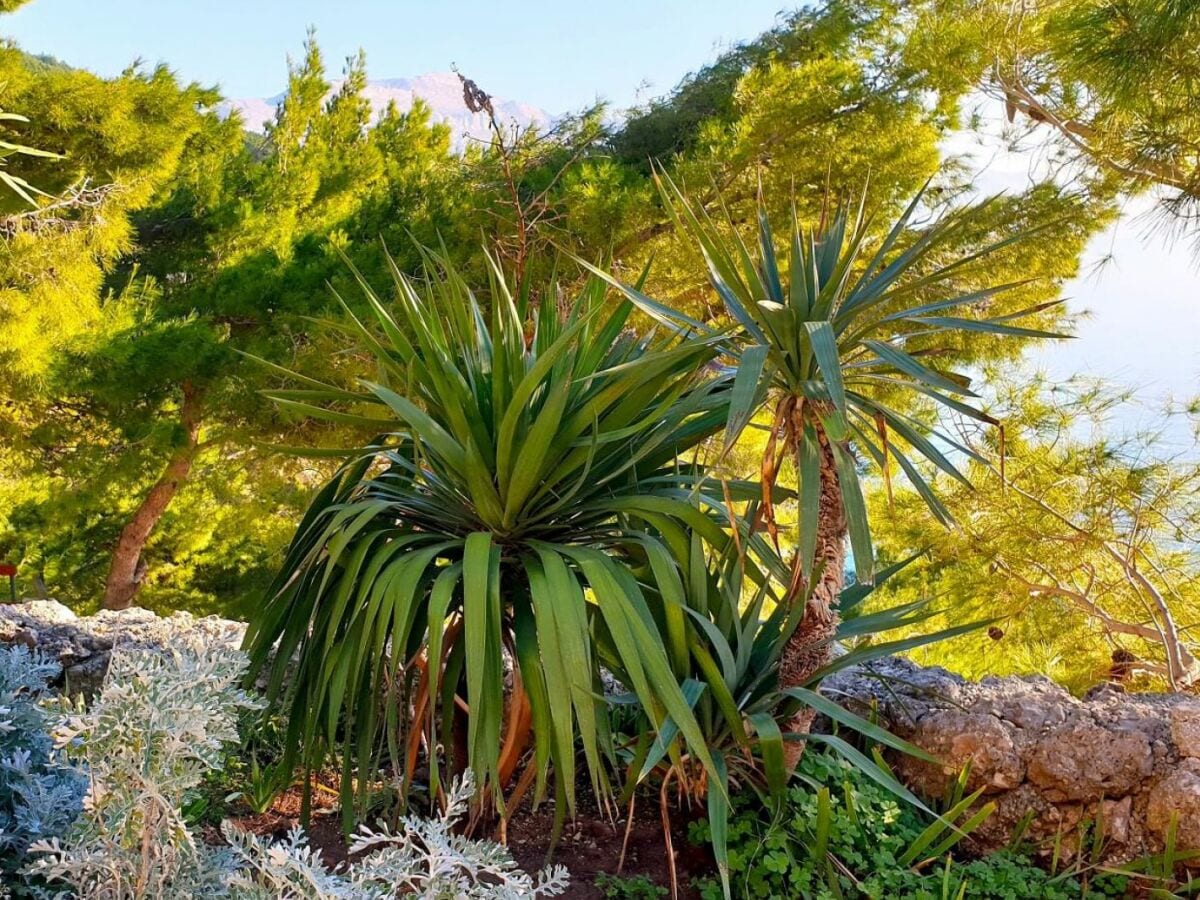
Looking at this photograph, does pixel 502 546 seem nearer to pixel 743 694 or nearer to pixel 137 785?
pixel 743 694

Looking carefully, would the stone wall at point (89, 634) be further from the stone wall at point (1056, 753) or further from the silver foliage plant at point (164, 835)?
the silver foliage plant at point (164, 835)

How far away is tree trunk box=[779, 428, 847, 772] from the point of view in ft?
6.59

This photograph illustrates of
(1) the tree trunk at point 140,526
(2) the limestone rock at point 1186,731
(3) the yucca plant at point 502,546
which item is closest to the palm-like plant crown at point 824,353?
(3) the yucca plant at point 502,546

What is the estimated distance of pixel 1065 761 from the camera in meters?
2.30

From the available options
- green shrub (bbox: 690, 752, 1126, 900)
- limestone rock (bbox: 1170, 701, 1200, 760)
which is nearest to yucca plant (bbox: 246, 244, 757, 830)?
green shrub (bbox: 690, 752, 1126, 900)

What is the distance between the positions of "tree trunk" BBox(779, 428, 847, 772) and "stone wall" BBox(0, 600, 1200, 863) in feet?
1.17

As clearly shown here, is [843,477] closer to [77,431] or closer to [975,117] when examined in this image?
[975,117]

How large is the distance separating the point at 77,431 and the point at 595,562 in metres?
6.99

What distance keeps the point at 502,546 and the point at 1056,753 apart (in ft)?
4.73

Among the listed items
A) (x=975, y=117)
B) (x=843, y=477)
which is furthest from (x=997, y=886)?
(x=975, y=117)

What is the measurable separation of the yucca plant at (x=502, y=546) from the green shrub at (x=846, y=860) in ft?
1.15

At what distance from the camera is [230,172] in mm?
7145

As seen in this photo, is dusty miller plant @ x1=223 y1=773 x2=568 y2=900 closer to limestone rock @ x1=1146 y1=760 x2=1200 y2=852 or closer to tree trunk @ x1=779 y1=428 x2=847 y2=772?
tree trunk @ x1=779 y1=428 x2=847 y2=772

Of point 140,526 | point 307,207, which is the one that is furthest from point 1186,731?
point 140,526
